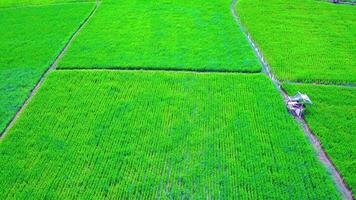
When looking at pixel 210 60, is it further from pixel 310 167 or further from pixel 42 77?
pixel 42 77

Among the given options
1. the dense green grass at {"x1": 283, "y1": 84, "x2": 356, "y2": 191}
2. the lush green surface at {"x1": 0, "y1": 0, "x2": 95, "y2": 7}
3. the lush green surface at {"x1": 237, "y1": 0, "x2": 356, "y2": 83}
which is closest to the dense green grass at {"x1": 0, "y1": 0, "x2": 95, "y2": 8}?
the lush green surface at {"x1": 0, "y1": 0, "x2": 95, "y2": 7}

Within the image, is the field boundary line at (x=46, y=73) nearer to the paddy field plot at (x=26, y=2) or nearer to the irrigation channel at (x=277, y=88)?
the irrigation channel at (x=277, y=88)

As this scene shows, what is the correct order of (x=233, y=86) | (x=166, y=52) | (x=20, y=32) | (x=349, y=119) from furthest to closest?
1. (x=20, y=32)
2. (x=166, y=52)
3. (x=233, y=86)
4. (x=349, y=119)

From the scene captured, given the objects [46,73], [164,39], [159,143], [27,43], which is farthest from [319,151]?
[27,43]

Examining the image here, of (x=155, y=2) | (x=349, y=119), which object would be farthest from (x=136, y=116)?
(x=155, y=2)

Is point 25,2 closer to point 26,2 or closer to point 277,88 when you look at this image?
point 26,2

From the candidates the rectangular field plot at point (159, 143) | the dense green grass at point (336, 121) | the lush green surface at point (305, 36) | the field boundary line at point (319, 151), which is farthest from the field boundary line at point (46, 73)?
the dense green grass at point (336, 121)
